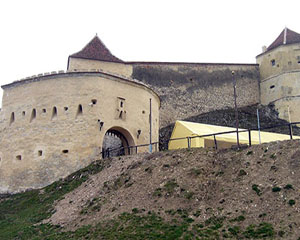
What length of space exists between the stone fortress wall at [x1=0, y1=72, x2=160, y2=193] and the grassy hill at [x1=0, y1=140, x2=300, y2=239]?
2.58 m

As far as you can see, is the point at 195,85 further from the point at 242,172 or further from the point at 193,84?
the point at 242,172

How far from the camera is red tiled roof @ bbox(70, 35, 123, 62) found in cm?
3300

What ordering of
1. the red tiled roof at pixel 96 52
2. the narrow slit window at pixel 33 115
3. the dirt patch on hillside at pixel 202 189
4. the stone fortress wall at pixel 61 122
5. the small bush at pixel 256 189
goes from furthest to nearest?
the red tiled roof at pixel 96 52 < the narrow slit window at pixel 33 115 < the stone fortress wall at pixel 61 122 < the small bush at pixel 256 189 < the dirt patch on hillside at pixel 202 189

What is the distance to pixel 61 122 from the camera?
21625mm

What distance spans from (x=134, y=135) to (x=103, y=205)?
26.8 ft

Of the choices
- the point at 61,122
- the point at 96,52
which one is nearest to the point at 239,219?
the point at 61,122

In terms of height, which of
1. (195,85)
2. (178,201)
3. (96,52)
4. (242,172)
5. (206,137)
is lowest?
(178,201)

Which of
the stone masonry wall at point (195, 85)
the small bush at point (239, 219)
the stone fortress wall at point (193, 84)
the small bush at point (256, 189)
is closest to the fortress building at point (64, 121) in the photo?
the small bush at point (256, 189)

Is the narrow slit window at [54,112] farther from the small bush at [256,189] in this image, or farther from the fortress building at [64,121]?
the small bush at [256,189]

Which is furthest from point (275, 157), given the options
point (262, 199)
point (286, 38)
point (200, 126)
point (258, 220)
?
point (286, 38)

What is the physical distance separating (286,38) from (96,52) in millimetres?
21296

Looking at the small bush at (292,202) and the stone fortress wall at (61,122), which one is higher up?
the stone fortress wall at (61,122)

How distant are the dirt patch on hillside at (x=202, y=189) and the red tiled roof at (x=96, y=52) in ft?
57.0

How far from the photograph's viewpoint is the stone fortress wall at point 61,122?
2097 centimetres
